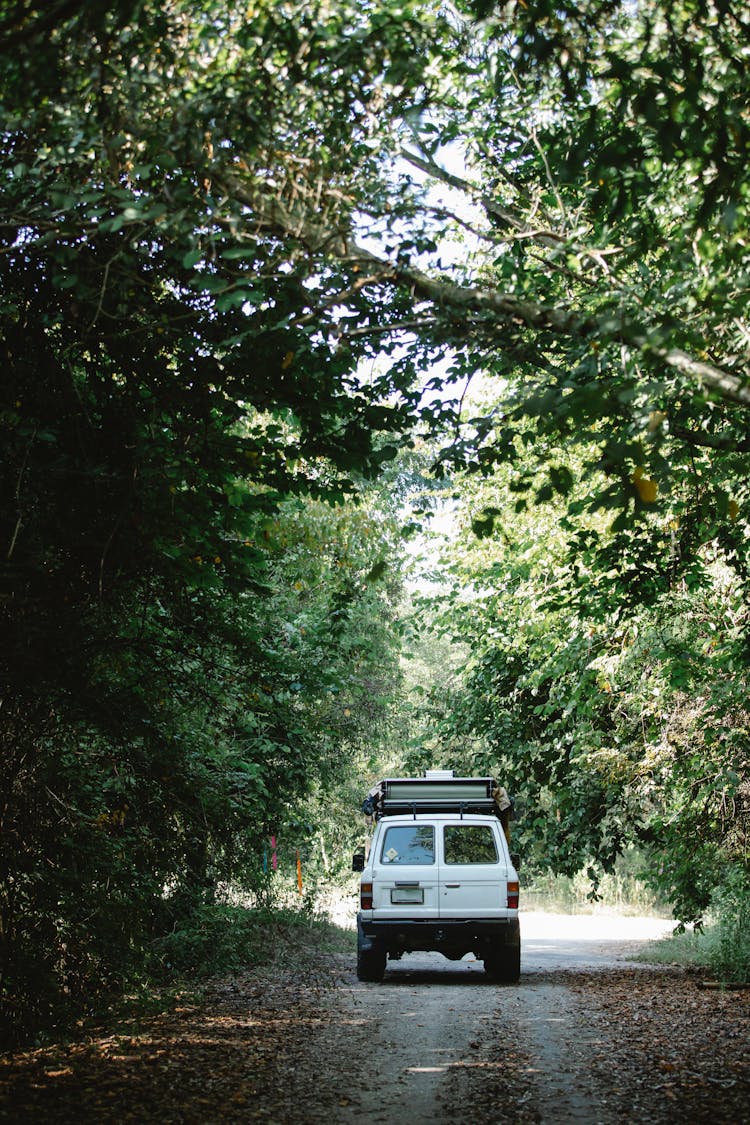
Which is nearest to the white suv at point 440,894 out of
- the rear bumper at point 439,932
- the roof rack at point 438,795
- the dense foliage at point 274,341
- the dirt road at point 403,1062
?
the rear bumper at point 439,932

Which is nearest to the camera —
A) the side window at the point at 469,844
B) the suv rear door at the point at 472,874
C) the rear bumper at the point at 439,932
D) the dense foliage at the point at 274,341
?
the dense foliage at the point at 274,341

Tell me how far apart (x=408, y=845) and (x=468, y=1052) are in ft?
22.4

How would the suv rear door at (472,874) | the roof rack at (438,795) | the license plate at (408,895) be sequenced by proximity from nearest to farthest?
1. the suv rear door at (472,874)
2. the license plate at (408,895)
3. the roof rack at (438,795)

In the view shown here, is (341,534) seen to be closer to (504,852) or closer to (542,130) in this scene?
(504,852)

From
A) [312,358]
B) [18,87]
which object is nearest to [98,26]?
[18,87]

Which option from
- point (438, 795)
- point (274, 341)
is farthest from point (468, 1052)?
point (438, 795)

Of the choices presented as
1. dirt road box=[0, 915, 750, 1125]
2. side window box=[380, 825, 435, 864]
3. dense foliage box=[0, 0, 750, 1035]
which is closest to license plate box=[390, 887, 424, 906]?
side window box=[380, 825, 435, 864]

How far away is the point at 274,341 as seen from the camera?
756 cm

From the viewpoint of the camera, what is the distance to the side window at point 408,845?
1460 centimetres

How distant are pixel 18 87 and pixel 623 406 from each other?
11.6 feet

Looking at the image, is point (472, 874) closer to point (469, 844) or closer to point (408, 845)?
point (469, 844)

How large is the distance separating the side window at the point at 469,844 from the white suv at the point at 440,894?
13 mm

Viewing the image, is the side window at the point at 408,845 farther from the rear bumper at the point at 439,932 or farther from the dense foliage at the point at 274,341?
the dense foliage at the point at 274,341

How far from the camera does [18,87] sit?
4.81 m
